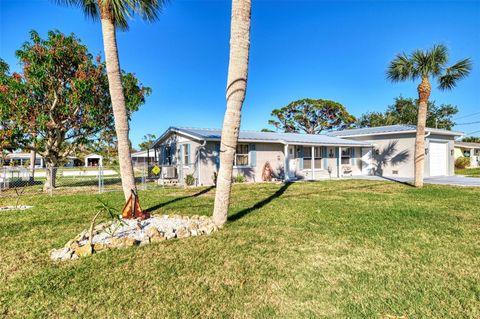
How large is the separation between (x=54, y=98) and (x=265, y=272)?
46.2 ft

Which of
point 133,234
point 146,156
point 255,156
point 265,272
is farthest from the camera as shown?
point 146,156

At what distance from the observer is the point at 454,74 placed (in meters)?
12.7

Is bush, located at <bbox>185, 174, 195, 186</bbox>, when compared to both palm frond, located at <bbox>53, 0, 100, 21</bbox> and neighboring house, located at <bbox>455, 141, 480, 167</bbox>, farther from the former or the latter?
neighboring house, located at <bbox>455, 141, 480, 167</bbox>

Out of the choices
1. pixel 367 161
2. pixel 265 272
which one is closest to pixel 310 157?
pixel 367 161

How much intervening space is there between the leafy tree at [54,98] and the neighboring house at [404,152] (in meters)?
16.8

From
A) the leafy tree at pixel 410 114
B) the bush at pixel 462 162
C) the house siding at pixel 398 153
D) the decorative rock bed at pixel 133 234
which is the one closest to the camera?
the decorative rock bed at pixel 133 234

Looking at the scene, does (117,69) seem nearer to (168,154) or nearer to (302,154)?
(168,154)

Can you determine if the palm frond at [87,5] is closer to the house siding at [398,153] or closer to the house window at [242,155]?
the house window at [242,155]

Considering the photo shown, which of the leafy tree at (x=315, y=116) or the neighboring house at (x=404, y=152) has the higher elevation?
the leafy tree at (x=315, y=116)

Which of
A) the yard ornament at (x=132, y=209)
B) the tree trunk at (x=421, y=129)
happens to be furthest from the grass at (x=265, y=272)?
the tree trunk at (x=421, y=129)

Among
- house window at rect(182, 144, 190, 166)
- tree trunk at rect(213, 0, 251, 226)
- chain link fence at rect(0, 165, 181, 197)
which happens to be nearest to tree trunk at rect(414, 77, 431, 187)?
tree trunk at rect(213, 0, 251, 226)

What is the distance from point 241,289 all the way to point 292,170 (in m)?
15.2

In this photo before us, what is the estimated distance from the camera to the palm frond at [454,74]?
1234cm

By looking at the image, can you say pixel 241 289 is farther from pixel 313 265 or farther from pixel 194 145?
pixel 194 145
